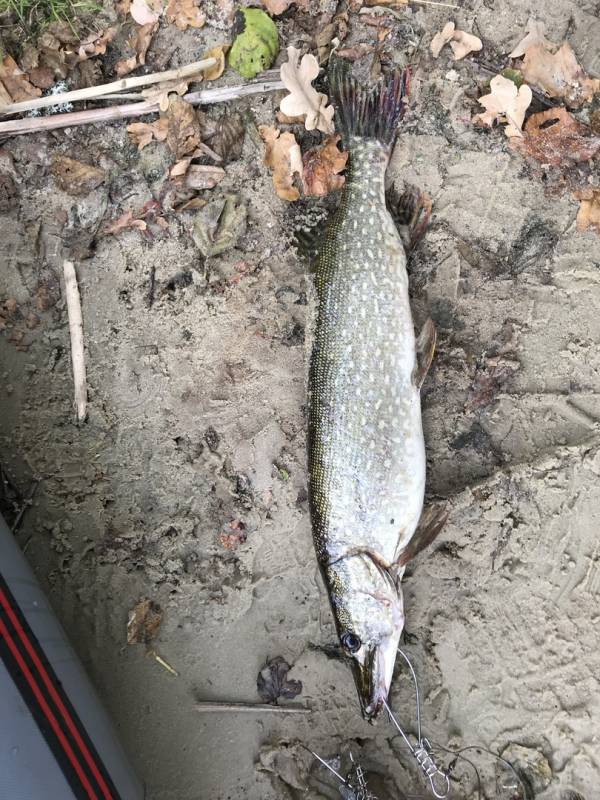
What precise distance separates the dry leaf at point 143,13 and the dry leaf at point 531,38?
4.52ft

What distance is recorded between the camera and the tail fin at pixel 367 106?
216 centimetres

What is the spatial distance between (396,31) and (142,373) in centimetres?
162

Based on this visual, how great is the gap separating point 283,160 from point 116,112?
0.69m

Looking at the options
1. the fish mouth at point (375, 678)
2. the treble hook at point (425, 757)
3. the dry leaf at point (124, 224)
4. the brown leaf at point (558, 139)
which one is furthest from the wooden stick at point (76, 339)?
the brown leaf at point (558, 139)

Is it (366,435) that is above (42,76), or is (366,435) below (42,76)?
below

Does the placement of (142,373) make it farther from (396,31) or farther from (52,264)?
(396,31)

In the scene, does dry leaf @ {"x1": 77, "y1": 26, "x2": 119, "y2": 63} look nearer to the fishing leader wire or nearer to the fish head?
the fish head

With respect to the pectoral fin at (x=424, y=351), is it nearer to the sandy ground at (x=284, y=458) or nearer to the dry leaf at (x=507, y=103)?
the sandy ground at (x=284, y=458)

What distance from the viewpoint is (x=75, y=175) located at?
2.35 m

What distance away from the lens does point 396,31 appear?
2.27 metres

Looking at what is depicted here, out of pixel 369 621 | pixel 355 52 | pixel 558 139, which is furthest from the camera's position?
pixel 355 52

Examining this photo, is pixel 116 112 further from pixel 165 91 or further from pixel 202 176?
pixel 202 176

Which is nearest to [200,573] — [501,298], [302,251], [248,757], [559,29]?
[248,757]

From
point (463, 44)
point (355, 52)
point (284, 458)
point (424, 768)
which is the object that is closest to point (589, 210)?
point (463, 44)
